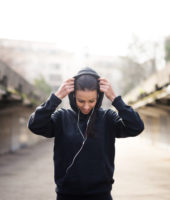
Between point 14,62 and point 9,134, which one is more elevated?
point 9,134

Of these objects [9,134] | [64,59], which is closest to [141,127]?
[9,134]

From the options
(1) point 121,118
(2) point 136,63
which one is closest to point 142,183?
(1) point 121,118

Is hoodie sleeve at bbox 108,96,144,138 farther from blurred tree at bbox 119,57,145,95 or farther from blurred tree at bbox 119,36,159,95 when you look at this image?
blurred tree at bbox 119,57,145,95

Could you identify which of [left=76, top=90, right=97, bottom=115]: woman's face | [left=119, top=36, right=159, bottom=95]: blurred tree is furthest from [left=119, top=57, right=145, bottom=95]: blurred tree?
[left=76, top=90, right=97, bottom=115]: woman's face


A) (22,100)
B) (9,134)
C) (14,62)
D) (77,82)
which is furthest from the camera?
(14,62)

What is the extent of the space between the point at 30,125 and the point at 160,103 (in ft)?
50.3

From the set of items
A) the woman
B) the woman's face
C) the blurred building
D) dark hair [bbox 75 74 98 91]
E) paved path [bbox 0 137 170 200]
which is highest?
dark hair [bbox 75 74 98 91]

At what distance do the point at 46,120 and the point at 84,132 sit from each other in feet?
0.99

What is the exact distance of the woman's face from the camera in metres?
2.67

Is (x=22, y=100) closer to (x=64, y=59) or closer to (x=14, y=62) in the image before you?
(x=14, y=62)

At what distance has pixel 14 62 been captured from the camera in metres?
56.3

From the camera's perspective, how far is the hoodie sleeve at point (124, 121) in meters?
2.75

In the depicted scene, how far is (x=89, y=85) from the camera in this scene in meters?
2.71

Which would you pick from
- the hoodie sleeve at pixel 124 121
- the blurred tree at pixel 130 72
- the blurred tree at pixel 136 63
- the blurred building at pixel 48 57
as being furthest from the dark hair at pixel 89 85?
the blurred building at pixel 48 57
